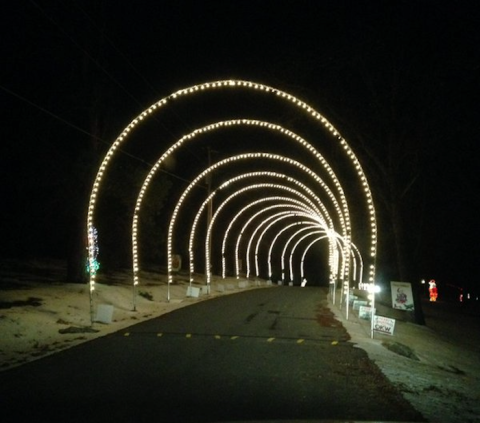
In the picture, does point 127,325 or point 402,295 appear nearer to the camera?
point 127,325

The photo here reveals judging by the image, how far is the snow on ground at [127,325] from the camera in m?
11.5

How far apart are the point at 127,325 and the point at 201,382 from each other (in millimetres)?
9766

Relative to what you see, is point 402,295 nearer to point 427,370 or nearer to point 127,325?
point 127,325

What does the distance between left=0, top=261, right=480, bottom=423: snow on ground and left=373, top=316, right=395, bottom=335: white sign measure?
0.32m

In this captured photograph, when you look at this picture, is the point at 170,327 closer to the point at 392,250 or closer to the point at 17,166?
the point at 17,166

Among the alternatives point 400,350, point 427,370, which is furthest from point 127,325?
→ point 427,370

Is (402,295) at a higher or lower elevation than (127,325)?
higher

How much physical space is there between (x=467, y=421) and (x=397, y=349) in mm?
8810

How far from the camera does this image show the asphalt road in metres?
8.73

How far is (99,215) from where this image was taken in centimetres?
3431

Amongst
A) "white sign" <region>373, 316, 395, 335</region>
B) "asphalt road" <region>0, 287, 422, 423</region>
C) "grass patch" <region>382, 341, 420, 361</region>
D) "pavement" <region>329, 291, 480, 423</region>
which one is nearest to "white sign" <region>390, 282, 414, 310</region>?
"pavement" <region>329, 291, 480, 423</region>

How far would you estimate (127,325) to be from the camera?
20.1 metres

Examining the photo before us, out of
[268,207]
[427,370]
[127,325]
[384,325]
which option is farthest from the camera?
[268,207]

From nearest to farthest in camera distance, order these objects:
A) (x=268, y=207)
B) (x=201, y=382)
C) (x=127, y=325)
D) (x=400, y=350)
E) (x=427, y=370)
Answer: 1. (x=201, y=382)
2. (x=427, y=370)
3. (x=400, y=350)
4. (x=127, y=325)
5. (x=268, y=207)
